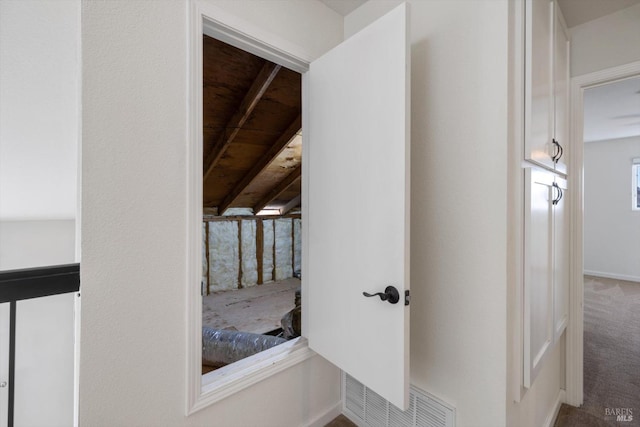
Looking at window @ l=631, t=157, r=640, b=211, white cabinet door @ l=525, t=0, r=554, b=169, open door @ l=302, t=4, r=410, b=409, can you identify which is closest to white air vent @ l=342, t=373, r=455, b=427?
open door @ l=302, t=4, r=410, b=409

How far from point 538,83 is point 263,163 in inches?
129

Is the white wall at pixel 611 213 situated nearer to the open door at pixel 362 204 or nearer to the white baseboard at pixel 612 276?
the white baseboard at pixel 612 276

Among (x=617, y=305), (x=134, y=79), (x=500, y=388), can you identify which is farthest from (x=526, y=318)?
(x=617, y=305)

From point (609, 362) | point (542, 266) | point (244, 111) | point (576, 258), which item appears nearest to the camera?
point (542, 266)

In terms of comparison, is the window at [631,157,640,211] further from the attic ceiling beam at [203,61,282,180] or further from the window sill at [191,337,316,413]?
the window sill at [191,337,316,413]

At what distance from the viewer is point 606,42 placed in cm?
178

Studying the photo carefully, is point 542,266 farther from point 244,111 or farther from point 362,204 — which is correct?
point 244,111

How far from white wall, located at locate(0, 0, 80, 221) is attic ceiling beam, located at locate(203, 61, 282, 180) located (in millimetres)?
1305

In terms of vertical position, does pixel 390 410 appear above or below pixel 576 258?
below

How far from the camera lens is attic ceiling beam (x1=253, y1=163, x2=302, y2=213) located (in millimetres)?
4764

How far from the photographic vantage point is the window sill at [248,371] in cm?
131

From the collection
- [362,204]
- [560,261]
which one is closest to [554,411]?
[560,261]

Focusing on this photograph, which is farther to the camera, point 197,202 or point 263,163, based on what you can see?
Answer: point 263,163

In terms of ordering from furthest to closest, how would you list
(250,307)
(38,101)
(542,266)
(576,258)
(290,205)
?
(290,205)
(250,307)
(576,258)
(38,101)
(542,266)
